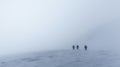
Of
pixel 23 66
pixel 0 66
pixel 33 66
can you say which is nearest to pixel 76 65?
pixel 33 66

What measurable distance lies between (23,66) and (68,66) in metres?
22.6

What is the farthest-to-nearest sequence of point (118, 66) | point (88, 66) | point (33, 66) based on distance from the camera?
point (33, 66), point (88, 66), point (118, 66)

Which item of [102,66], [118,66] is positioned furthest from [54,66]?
[118,66]

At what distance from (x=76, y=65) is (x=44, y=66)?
42.0 feet

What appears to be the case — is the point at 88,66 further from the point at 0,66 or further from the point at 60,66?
the point at 0,66

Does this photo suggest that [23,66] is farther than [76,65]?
Yes

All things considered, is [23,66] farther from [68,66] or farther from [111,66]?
[111,66]

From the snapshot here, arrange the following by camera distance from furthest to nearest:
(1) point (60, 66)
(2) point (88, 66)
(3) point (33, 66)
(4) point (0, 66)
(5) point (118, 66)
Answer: (4) point (0, 66), (3) point (33, 66), (1) point (60, 66), (2) point (88, 66), (5) point (118, 66)

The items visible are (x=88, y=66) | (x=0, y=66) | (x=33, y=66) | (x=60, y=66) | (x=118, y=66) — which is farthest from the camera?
(x=0, y=66)

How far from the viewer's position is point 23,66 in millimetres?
88750

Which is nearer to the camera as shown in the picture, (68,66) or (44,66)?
(68,66)

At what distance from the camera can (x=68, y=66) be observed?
7425cm

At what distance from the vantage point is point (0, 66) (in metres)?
103

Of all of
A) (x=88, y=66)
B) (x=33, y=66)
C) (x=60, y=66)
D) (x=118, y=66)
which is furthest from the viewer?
(x=33, y=66)
